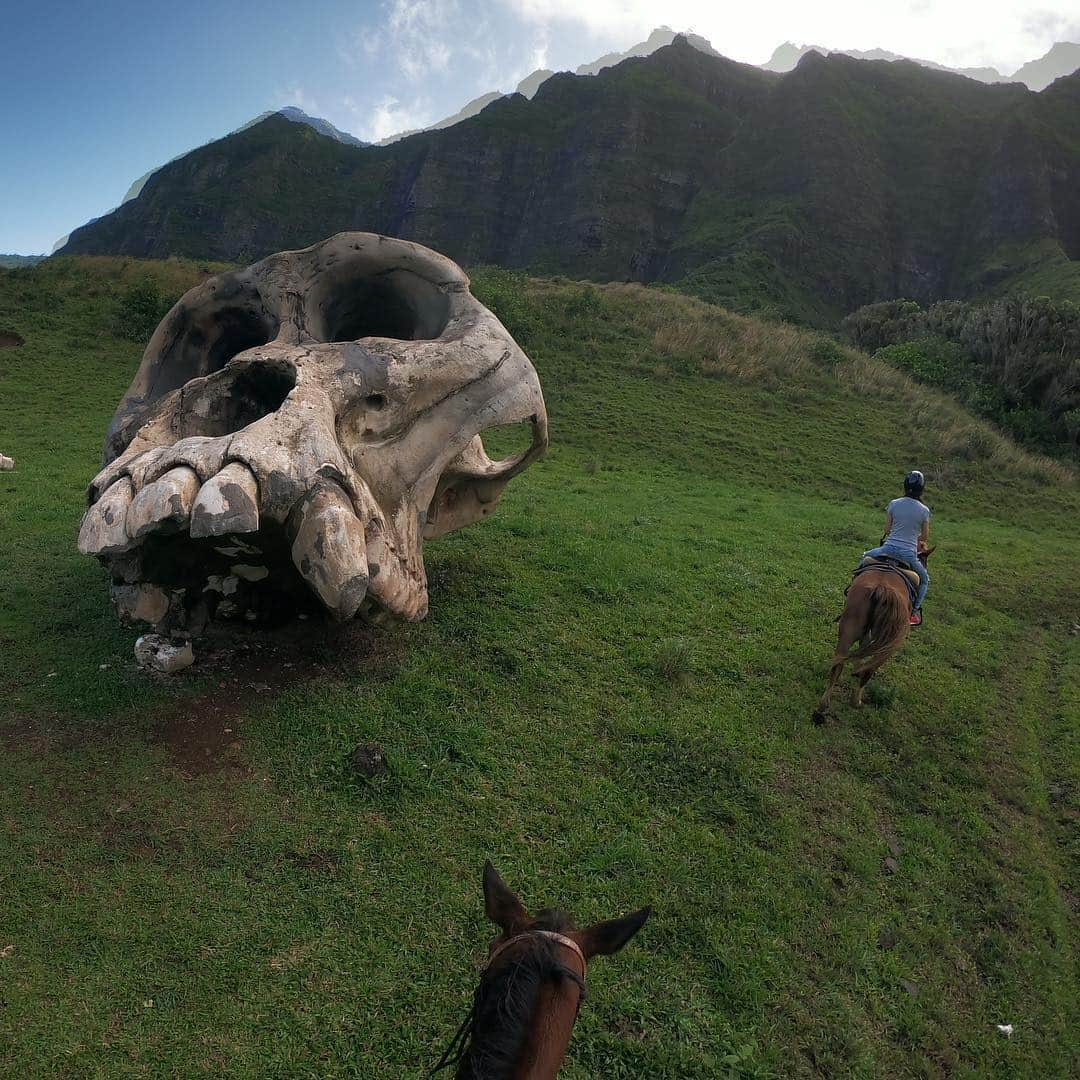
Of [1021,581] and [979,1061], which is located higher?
[1021,581]

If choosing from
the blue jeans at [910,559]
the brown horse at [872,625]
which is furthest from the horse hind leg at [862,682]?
the blue jeans at [910,559]

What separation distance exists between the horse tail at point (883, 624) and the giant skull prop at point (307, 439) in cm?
372

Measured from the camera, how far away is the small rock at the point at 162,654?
570 centimetres

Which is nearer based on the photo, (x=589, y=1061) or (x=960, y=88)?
(x=589, y=1061)

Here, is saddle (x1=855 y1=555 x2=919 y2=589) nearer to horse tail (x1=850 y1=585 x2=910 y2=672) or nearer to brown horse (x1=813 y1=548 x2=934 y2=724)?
brown horse (x1=813 y1=548 x2=934 y2=724)

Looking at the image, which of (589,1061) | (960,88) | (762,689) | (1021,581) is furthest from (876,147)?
(589,1061)

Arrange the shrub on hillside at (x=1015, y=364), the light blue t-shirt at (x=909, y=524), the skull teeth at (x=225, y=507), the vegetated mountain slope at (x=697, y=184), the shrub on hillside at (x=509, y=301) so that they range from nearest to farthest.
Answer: the skull teeth at (x=225, y=507) → the light blue t-shirt at (x=909, y=524) → the shrub on hillside at (x=509, y=301) → the shrub on hillside at (x=1015, y=364) → the vegetated mountain slope at (x=697, y=184)

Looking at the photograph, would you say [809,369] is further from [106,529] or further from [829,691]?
[106,529]

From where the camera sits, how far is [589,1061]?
11.6ft

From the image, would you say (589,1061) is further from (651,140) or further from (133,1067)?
(651,140)

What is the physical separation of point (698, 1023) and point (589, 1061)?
0.64 metres

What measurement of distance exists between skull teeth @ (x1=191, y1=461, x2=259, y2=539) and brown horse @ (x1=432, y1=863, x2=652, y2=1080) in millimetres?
2764

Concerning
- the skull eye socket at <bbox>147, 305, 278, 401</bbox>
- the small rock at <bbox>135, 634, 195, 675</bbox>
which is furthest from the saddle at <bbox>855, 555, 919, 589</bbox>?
the skull eye socket at <bbox>147, 305, 278, 401</bbox>

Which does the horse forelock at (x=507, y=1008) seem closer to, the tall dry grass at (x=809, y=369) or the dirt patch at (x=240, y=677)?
the dirt patch at (x=240, y=677)
